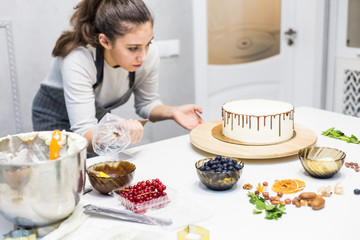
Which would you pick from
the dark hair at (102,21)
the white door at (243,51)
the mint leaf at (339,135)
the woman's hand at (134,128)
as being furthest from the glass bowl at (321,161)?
the white door at (243,51)

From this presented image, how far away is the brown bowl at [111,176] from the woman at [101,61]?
0.20 meters

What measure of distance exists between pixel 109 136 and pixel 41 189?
41 cm

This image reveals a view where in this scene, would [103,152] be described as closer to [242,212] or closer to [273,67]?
[242,212]

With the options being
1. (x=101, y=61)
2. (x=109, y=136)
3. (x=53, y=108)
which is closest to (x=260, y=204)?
(x=109, y=136)

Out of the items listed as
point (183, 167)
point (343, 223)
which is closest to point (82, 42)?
point (183, 167)

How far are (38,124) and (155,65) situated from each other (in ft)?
1.90

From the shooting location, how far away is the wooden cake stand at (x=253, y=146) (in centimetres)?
130

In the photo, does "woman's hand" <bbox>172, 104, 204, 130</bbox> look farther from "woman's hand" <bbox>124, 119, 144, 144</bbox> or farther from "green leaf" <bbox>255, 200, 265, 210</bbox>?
"green leaf" <bbox>255, 200, 265, 210</bbox>

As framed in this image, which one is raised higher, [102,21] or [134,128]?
[102,21]

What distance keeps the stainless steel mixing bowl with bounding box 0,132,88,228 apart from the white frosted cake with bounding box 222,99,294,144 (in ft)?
1.91

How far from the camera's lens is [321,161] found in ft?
3.82

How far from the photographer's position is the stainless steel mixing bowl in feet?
2.88

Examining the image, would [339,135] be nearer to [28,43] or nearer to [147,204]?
[147,204]

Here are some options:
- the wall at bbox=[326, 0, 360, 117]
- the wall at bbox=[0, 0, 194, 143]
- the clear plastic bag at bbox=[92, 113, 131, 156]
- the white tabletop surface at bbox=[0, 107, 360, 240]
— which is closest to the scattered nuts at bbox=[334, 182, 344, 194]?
the white tabletop surface at bbox=[0, 107, 360, 240]
